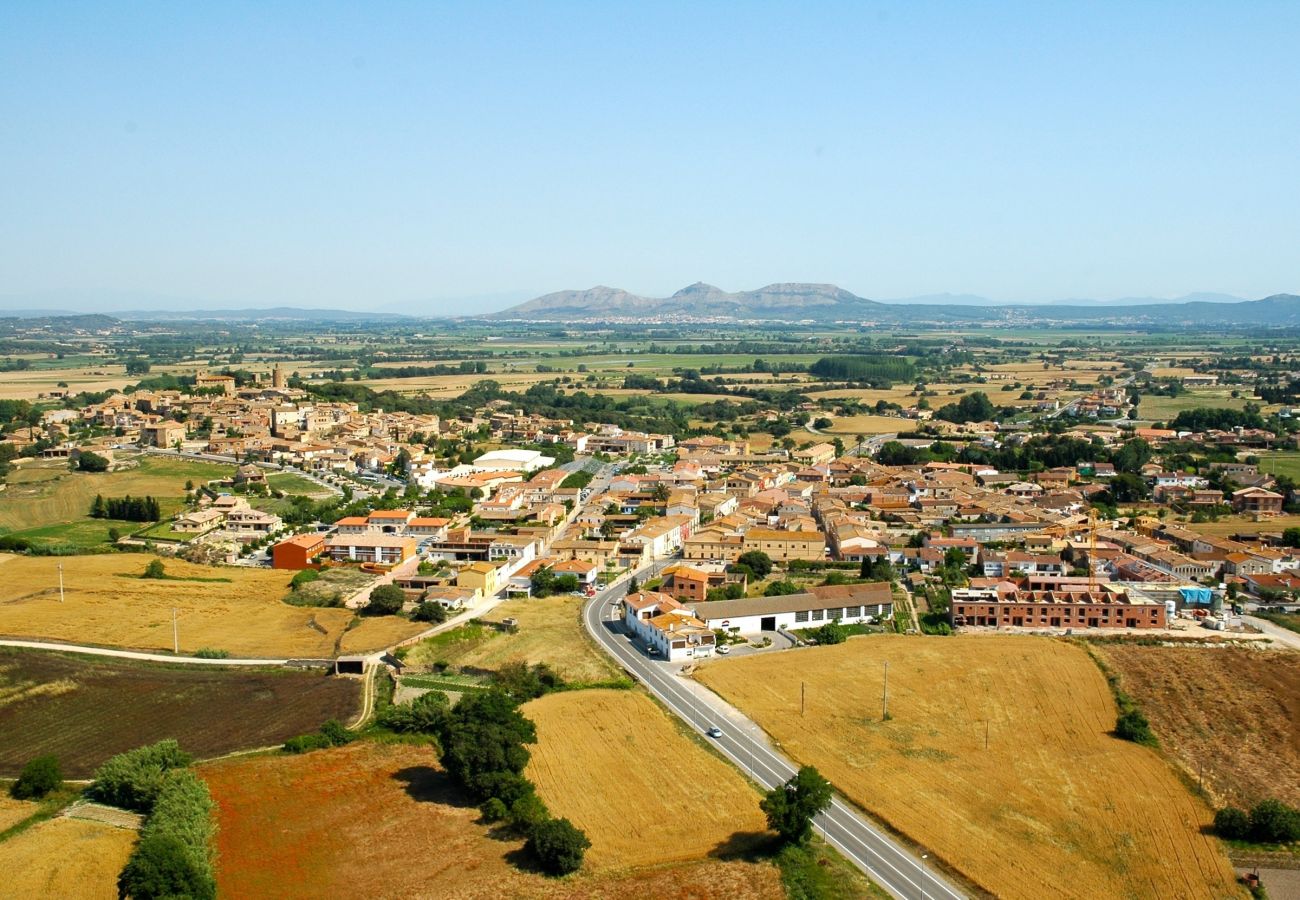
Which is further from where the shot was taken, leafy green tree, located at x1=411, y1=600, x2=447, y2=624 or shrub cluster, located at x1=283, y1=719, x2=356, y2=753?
leafy green tree, located at x1=411, y1=600, x2=447, y2=624

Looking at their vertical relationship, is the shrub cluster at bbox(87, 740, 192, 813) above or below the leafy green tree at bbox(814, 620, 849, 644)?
above

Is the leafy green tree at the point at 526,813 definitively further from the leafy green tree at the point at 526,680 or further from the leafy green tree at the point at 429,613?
the leafy green tree at the point at 429,613

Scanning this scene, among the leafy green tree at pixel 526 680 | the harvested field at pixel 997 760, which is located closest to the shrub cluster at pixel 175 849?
the leafy green tree at pixel 526 680

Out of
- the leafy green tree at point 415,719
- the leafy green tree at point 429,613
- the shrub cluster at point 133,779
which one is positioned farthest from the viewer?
the leafy green tree at point 429,613

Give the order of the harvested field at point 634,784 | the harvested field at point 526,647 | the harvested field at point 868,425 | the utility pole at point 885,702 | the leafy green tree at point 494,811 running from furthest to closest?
the harvested field at point 868,425 → the harvested field at point 526,647 → the utility pole at point 885,702 → the leafy green tree at point 494,811 → the harvested field at point 634,784

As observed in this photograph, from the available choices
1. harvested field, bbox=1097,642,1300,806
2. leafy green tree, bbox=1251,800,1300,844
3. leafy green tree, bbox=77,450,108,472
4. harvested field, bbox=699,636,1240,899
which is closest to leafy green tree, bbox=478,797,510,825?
harvested field, bbox=699,636,1240,899

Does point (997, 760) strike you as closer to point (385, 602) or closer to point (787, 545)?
point (787, 545)

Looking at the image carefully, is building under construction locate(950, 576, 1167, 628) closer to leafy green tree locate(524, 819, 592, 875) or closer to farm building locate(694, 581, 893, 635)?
farm building locate(694, 581, 893, 635)

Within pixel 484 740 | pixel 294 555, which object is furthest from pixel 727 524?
pixel 484 740
